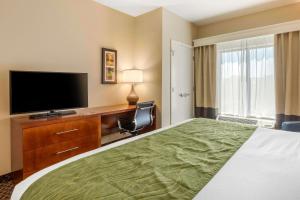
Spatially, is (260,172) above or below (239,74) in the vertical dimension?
below

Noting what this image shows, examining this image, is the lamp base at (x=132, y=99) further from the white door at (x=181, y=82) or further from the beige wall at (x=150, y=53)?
the white door at (x=181, y=82)

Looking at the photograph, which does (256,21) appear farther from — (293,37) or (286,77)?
(286,77)

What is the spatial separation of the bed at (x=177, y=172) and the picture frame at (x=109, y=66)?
1988 mm

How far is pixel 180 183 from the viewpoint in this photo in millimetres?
922

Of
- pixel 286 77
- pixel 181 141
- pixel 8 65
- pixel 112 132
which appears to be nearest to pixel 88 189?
pixel 181 141

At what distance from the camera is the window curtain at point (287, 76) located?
3.09 metres

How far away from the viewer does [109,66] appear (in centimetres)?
338

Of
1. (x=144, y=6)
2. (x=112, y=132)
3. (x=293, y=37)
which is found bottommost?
(x=112, y=132)

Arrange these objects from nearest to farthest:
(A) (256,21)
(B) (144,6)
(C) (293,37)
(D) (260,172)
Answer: (D) (260,172), (C) (293,37), (B) (144,6), (A) (256,21)

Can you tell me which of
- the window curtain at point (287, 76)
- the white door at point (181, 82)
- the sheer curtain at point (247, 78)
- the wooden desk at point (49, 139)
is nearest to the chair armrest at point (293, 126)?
the window curtain at point (287, 76)

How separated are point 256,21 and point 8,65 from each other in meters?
4.15

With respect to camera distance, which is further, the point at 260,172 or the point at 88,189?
the point at 260,172

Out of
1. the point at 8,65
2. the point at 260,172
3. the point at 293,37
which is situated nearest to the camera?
the point at 260,172

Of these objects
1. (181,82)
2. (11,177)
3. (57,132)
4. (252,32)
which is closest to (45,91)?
(57,132)
